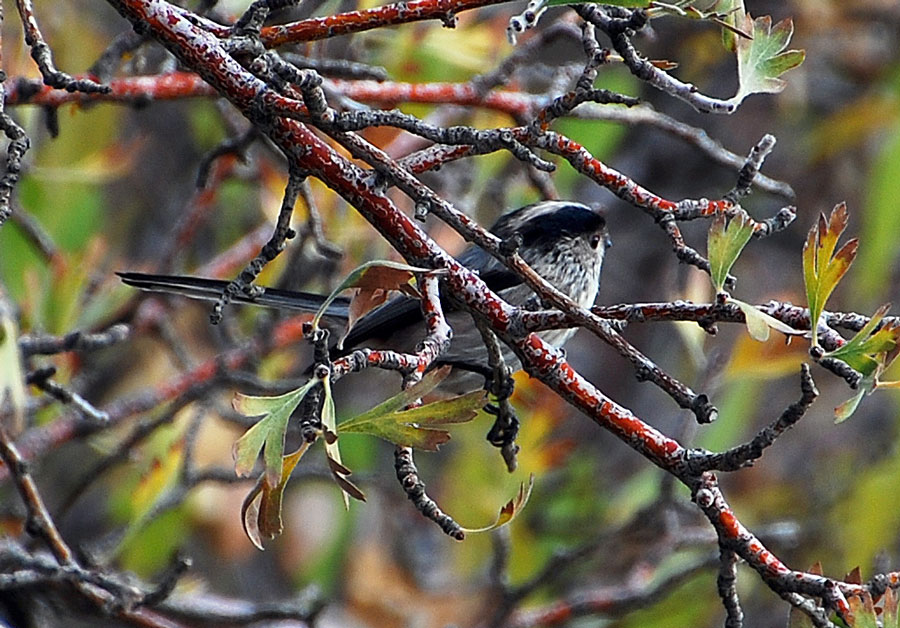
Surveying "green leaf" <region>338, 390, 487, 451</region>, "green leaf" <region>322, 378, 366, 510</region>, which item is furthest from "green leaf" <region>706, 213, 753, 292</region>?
"green leaf" <region>322, 378, 366, 510</region>

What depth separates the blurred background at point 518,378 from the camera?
254 cm

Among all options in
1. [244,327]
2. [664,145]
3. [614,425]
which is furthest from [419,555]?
[614,425]

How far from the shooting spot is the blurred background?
8.35 ft

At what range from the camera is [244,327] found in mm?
3287

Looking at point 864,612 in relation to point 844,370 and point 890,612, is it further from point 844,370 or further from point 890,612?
point 844,370

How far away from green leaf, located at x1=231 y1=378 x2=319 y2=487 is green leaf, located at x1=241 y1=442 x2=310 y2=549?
2 cm

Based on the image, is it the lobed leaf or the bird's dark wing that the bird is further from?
the lobed leaf

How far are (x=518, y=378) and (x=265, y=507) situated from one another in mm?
1325

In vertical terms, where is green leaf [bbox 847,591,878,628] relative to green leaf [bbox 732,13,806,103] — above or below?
→ below

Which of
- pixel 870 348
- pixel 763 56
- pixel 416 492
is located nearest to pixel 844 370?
pixel 870 348

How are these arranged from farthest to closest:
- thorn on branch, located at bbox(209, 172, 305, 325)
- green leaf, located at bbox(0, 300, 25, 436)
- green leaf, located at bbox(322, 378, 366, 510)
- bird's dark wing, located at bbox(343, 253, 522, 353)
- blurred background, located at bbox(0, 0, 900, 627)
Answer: blurred background, located at bbox(0, 0, 900, 627) → bird's dark wing, located at bbox(343, 253, 522, 353) → green leaf, located at bbox(0, 300, 25, 436) → thorn on branch, located at bbox(209, 172, 305, 325) → green leaf, located at bbox(322, 378, 366, 510)

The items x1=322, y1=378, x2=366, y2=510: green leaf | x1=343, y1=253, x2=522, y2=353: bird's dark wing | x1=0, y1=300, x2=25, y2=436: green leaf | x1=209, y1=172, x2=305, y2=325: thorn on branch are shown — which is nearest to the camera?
x1=322, y1=378, x2=366, y2=510: green leaf

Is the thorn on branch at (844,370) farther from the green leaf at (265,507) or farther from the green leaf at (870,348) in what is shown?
the green leaf at (265,507)

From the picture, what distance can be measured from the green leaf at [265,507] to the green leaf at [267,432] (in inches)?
0.6
